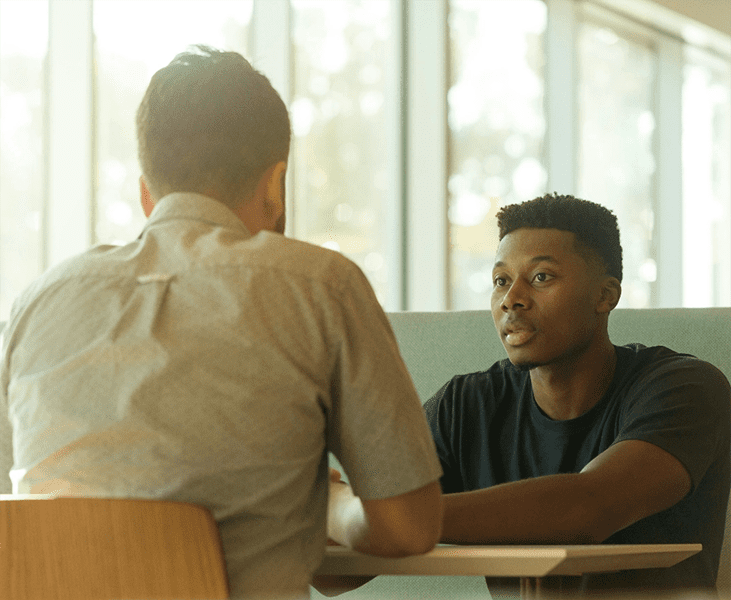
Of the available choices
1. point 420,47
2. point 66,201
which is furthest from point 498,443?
point 420,47

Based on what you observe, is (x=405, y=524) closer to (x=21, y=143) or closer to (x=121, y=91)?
(x=21, y=143)

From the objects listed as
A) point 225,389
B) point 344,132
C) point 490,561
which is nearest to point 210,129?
point 225,389

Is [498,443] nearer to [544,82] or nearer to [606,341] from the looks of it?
[606,341]

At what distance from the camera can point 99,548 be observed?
0.81 metres

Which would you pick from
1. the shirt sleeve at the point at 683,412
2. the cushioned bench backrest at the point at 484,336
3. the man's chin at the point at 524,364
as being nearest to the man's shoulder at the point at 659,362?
the shirt sleeve at the point at 683,412

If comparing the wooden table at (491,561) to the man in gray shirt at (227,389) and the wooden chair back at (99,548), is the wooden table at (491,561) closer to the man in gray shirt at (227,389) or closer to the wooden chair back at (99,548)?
the man in gray shirt at (227,389)

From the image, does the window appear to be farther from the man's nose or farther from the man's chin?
the man's chin

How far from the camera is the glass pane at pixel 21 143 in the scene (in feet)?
11.3

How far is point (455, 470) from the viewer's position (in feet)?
6.19

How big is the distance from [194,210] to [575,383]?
101 cm

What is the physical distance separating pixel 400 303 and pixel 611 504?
3.45 metres

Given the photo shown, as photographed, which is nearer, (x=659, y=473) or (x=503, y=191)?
(x=659, y=473)

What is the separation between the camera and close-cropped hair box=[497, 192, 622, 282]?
192 cm

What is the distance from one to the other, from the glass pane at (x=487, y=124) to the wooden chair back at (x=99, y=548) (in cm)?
422
